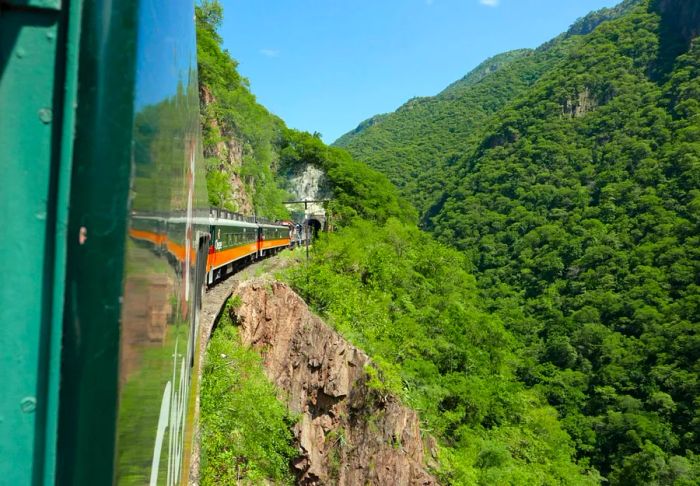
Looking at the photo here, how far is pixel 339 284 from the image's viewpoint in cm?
1966

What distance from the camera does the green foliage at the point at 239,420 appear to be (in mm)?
9508

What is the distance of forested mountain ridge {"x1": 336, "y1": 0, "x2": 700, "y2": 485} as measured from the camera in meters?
37.8

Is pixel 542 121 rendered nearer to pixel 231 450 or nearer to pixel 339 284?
pixel 339 284

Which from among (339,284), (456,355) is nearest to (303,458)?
(339,284)

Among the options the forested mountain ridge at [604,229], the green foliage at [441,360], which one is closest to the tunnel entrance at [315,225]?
the green foliage at [441,360]

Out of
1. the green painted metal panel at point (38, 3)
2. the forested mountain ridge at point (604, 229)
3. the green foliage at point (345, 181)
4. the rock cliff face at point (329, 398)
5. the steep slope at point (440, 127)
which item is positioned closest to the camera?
the green painted metal panel at point (38, 3)

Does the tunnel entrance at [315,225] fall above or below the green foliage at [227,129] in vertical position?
below

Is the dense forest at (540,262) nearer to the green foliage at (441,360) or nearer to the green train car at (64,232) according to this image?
the green foliage at (441,360)

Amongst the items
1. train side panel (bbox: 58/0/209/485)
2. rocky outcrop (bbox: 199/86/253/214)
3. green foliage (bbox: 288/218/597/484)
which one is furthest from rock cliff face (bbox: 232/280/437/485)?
rocky outcrop (bbox: 199/86/253/214)

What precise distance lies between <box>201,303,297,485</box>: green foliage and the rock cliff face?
2.72 feet

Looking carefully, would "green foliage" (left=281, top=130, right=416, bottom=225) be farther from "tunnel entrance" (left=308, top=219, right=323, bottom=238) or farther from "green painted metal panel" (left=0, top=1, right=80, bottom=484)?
"green painted metal panel" (left=0, top=1, right=80, bottom=484)

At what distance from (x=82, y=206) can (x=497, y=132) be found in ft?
315

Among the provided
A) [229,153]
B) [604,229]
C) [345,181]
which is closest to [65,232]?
[229,153]

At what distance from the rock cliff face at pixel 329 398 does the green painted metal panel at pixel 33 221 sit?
42.7 feet
